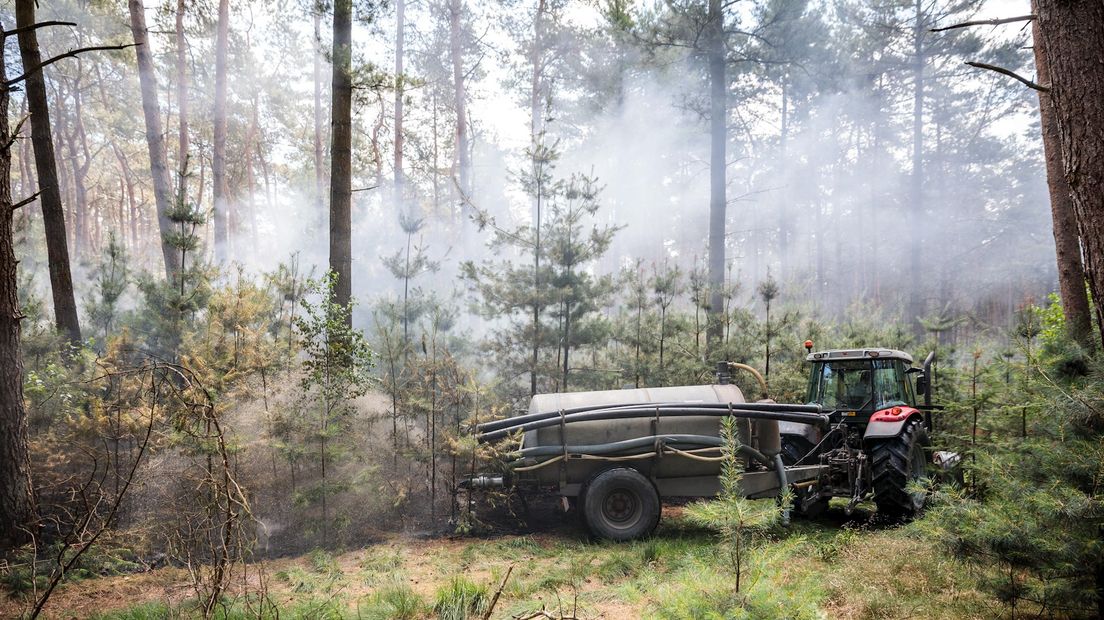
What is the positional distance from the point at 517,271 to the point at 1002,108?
26.2 m

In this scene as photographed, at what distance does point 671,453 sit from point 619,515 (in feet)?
3.17

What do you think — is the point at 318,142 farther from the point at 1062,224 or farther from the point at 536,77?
the point at 1062,224

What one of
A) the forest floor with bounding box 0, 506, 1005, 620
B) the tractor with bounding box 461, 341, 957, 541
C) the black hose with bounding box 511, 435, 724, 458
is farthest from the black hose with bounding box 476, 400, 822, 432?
the forest floor with bounding box 0, 506, 1005, 620

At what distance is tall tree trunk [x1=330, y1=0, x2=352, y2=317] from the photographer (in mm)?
9739

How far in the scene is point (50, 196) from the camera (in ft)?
29.2

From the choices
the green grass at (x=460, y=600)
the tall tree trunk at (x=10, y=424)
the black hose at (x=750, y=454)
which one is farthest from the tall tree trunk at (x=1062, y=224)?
the tall tree trunk at (x=10, y=424)

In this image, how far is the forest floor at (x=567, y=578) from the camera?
168 inches

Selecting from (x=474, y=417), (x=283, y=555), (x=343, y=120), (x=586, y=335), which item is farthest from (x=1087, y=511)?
(x=343, y=120)

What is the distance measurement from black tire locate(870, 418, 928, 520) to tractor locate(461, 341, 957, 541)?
11 millimetres

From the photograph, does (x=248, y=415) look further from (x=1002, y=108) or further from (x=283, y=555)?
(x=1002, y=108)

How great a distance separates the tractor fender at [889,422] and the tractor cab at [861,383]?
257 mm

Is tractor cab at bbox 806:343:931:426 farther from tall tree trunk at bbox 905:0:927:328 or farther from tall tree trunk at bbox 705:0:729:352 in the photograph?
tall tree trunk at bbox 905:0:927:328

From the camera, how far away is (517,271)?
12.1 m

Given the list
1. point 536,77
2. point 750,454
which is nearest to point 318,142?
point 536,77
